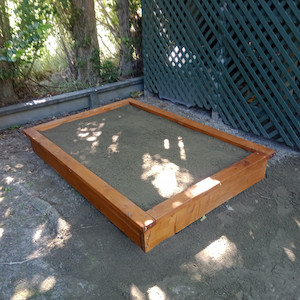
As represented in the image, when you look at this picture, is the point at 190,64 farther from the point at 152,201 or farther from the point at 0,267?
the point at 0,267

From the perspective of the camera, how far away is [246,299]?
1639 millimetres

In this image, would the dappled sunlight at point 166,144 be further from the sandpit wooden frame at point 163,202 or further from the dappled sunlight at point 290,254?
the dappled sunlight at point 290,254

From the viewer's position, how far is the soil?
1.71 m

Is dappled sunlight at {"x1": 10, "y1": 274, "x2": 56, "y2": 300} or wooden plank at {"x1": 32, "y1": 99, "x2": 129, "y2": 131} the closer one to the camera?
dappled sunlight at {"x1": 10, "y1": 274, "x2": 56, "y2": 300}

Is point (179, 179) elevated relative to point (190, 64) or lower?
lower

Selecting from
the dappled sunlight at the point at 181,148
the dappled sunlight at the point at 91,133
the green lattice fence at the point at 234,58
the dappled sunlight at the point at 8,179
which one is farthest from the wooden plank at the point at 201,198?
the dappled sunlight at the point at 8,179

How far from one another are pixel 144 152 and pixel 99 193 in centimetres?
78

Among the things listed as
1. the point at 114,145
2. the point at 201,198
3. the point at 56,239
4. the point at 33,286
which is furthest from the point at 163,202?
the point at 114,145

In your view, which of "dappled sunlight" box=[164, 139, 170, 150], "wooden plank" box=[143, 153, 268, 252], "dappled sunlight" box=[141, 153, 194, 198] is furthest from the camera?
"dappled sunlight" box=[164, 139, 170, 150]

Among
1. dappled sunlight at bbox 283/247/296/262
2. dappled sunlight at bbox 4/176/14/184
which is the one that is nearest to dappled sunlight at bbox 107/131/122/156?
dappled sunlight at bbox 4/176/14/184

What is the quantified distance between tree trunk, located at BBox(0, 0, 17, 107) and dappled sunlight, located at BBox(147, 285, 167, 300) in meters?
3.25

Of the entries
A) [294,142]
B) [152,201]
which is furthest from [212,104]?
[152,201]

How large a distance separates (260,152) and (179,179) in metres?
0.79

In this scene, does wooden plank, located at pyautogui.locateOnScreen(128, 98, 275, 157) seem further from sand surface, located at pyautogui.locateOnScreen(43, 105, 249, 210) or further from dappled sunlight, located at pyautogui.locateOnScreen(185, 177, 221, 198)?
dappled sunlight, located at pyautogui.locateOnScreen(185, 177, 221, 198)
